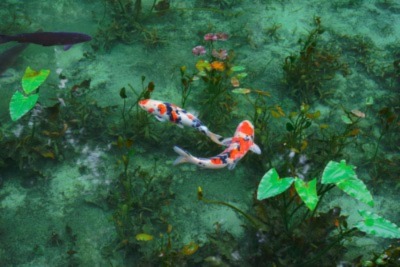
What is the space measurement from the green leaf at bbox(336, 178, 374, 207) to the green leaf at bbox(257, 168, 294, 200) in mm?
344

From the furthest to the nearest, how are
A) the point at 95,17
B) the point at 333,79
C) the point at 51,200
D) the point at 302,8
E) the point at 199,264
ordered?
the point at 302,8, the point at 95,17, the point at 333,79, the point at 51,200, the point at 199,264

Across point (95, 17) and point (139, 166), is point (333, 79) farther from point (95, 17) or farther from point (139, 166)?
point (95, 17)

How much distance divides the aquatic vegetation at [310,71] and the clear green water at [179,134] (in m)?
0.02

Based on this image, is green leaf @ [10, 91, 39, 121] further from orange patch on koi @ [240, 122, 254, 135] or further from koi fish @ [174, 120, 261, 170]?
orange patch on koi @ [240, 122, 254, 135]

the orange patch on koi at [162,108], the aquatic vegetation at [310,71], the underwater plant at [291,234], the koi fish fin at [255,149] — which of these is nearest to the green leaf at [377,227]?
the underwater plant at [291,234]

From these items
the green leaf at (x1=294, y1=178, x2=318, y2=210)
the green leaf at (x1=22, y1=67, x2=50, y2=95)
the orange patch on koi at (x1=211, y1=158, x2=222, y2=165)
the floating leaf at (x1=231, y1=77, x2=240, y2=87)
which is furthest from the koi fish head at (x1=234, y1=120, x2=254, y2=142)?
the green leaf at (x1=22, y1=67, x2=50, y2=95)

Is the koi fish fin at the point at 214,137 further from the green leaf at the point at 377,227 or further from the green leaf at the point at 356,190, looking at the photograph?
the green leaf at the point at 377,227

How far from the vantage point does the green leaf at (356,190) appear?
2641 millimetres

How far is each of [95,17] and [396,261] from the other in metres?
4.73

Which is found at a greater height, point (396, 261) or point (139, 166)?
point (396, 261)

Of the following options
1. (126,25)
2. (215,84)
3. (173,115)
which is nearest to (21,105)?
(173,115)

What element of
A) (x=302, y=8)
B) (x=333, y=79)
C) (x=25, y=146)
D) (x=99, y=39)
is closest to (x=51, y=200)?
(x=25, y=146)

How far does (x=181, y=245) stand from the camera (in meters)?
3.65

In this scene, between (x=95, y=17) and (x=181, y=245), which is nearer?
(x=181, y=245)
